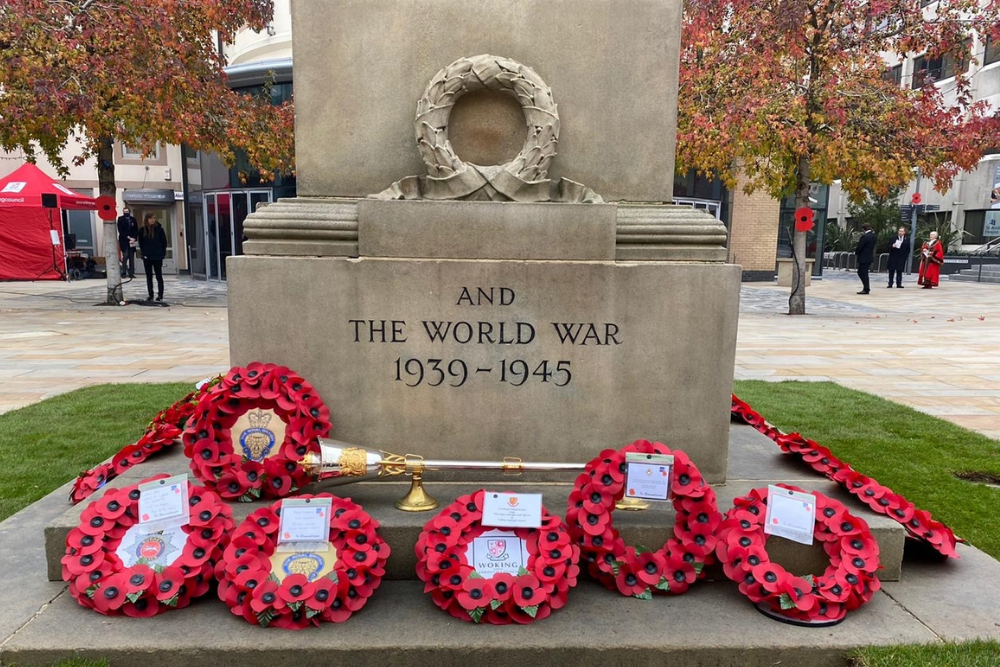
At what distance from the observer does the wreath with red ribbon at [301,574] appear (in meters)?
2.44

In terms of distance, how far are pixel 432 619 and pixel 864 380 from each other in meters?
6.64

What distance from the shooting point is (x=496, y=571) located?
2.57 m

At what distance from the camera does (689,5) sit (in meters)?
14.2

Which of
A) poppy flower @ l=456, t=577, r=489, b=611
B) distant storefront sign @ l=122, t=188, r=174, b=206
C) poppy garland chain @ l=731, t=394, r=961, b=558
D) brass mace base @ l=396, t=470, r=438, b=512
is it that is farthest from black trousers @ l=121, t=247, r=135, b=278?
poppy garland chain @ l=731, t=394, r=961, b=558

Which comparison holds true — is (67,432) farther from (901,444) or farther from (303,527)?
(901,444)

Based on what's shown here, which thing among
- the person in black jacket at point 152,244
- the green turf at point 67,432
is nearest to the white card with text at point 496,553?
the green turf at point 67,432

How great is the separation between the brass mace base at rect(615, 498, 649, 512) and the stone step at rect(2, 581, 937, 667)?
496mm

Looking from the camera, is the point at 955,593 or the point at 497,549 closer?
the point at 497,549

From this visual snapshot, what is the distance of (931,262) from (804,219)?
11.1 meters

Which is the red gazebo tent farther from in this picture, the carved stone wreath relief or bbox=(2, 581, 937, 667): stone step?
bbox=(2, 581, 937, 667): stone step

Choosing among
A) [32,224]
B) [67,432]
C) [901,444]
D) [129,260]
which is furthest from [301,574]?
[32,224]

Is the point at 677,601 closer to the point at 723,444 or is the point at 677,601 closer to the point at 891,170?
the point at 723,444

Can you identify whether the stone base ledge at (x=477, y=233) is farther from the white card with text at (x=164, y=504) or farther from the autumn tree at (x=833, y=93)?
the autumn tree at (x=833, y=93)

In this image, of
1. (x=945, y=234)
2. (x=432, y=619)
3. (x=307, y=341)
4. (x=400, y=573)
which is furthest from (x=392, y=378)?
(x=945, y=234)
